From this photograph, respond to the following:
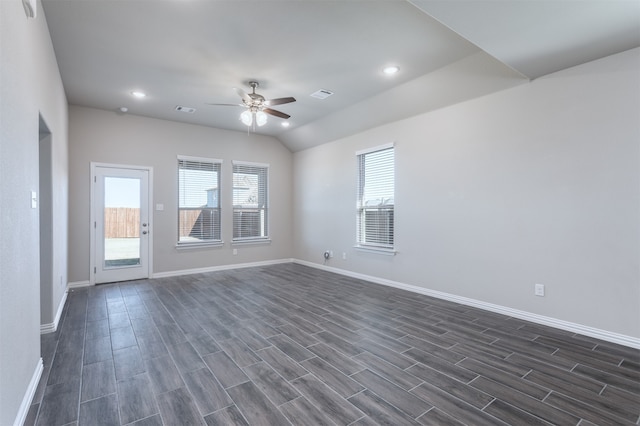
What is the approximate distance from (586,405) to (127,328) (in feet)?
13.5

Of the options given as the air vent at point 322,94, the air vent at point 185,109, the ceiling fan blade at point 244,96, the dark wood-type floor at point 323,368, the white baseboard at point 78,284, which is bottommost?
the dark wood-type floor at point 323,368

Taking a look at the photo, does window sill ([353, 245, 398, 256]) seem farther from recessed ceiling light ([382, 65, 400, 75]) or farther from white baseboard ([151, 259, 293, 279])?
recessed ceiling light ([382, 65, 400, 75])

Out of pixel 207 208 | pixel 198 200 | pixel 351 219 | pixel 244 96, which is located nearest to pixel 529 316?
pixel 351 219

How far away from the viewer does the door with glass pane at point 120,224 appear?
5.39 metres

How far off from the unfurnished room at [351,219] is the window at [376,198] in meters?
0.05

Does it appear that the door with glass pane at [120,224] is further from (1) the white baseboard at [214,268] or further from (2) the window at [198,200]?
(2) the window at [198,200]

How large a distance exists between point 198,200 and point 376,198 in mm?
3737

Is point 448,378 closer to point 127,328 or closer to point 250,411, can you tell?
point 250,411

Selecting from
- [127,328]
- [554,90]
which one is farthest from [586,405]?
[127,328]

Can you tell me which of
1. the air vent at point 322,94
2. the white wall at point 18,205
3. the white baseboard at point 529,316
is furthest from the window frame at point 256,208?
the white wall at point 18,205

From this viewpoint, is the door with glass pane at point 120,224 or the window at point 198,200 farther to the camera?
the window at point 198,200

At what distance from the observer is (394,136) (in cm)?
518

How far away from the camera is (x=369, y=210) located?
571 centimetres

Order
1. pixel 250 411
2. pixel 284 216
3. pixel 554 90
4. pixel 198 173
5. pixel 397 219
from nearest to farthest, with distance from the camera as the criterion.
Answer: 1. pixel 250 411
2. pixel 554 90
3. pixel 397 219
4. pixel 198 173
5. pixel 284 216
